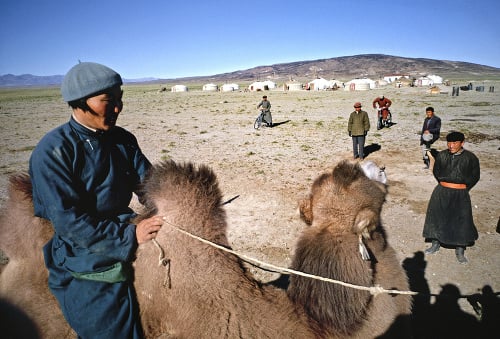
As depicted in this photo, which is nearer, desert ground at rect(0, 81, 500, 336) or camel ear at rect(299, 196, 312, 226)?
camel ear at rect(299, 196, 312, 226)

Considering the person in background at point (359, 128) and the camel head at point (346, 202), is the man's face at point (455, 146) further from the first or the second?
the person in background at point (359, 128)

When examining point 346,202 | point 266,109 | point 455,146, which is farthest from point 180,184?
point 266,109

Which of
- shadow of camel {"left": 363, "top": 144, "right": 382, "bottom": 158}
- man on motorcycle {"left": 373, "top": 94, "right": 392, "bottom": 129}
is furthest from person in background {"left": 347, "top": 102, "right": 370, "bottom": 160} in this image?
man on motorcycle {"left": 373, "top": 94, "right": 392, "bottom": 129}

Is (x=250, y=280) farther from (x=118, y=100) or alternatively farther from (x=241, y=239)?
(x=241, y=239)

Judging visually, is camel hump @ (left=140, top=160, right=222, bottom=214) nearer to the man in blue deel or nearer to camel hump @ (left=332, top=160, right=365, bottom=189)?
the man in blue deel

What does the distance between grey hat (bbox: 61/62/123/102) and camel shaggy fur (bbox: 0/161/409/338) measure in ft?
2.12

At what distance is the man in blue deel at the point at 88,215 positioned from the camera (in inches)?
61.1

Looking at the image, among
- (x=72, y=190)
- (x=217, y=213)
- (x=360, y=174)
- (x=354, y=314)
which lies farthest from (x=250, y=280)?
(x=72, y=190)

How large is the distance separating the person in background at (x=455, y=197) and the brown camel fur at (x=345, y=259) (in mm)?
3969

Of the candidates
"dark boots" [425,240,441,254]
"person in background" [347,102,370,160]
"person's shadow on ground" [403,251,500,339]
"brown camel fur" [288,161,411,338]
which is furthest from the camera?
"person in background" [347,102,370,160]

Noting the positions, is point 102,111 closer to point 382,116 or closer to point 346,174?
point 346,174

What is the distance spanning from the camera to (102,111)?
1749 mm

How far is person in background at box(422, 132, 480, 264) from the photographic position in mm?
5016

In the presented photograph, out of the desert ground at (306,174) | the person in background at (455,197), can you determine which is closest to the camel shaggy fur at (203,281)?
the desert ground at (306,174)
